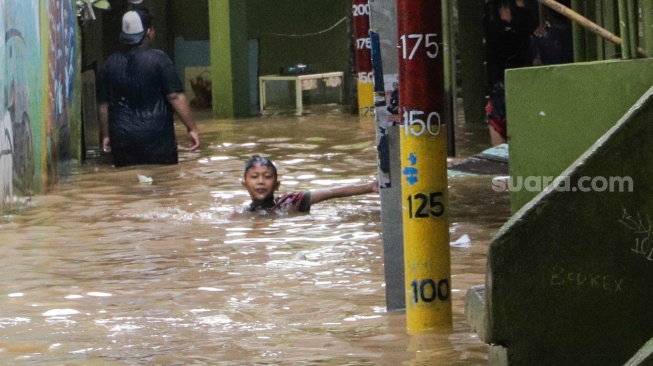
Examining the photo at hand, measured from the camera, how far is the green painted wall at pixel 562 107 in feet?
17.8

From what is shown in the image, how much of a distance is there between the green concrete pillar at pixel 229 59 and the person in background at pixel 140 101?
7.54 meters

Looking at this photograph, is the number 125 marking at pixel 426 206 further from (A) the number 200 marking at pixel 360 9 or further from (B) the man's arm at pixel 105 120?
(A) the number 200 marking at pixel 360 9

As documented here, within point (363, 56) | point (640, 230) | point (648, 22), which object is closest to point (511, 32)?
point (363, 56)

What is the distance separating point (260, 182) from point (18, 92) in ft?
8.75

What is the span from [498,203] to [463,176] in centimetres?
179

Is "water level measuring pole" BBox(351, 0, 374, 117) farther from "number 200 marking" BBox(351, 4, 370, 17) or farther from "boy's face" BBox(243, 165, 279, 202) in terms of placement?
"boy's face" BBox(243, 165, 279, 202)

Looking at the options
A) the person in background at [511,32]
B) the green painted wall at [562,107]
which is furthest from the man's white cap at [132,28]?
the green painted wall at [562,107]

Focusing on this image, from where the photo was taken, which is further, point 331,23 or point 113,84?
point 331,23

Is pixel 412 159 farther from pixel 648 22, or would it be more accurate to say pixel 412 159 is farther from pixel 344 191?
pixel 344 191

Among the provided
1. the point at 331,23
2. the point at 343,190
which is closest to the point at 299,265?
the point at 343,190

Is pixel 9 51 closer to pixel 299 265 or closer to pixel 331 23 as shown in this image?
pixel 299 265

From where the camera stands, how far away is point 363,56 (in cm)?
1911

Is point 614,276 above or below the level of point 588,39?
below

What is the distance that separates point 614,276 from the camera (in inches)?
188
